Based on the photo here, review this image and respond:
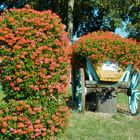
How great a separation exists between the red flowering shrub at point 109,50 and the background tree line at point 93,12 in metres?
16.7

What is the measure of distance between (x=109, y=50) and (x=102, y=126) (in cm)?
219

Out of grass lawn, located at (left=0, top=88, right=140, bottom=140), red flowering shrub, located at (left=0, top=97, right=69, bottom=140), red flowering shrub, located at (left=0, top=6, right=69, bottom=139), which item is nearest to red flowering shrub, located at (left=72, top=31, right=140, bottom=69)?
grass lawn, located at (left=0, top=88, right=140, bottom=140)

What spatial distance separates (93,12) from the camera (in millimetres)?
35594

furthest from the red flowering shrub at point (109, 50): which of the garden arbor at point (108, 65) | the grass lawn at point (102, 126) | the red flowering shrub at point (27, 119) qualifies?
the red flowering shrub at point (27, 119)

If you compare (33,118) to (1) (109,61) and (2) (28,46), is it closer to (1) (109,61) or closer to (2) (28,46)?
(2) (28,46)

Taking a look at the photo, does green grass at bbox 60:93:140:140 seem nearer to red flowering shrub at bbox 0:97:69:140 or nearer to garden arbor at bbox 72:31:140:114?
garden arbor at bbox 72:31:140:114

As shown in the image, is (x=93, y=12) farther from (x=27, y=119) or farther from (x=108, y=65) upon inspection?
(x=27, y=119)

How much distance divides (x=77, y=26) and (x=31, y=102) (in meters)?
29.1

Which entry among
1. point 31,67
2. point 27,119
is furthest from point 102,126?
point 31,67

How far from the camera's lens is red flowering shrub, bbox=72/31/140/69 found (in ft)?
37.5

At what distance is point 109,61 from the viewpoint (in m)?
11.6

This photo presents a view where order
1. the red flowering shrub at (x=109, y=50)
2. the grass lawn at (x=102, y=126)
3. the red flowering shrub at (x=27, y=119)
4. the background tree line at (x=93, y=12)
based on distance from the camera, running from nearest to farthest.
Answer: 1. the red flowering shrub at (x=27, y=119)
2. the grass lawn at (x=102, y=126)
3. the red flowering shrub at (x=109, y=50)
4. the background tree line at (x=93, y=12)

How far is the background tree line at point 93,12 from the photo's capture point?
2947cm

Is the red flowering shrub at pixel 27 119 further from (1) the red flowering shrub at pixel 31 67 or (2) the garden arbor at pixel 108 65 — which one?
(2) the garden arbor at pixel 108 65
